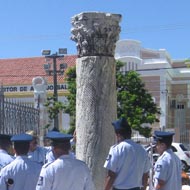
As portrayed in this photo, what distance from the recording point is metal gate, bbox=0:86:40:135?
12.9 meters

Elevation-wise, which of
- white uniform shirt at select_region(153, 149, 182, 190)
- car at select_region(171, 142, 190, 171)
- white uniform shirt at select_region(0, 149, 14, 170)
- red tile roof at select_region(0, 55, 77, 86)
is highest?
red tile roof at select_region(0, 55, 77, 86)

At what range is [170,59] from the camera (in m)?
44.2

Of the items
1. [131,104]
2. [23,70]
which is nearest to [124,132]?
[131,104]

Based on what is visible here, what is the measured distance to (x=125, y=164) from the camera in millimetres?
6430

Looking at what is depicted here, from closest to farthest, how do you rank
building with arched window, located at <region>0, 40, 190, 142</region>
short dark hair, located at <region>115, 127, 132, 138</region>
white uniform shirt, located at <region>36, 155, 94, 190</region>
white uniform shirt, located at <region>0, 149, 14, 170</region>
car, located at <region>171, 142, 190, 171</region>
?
white uniform shirt, located at <region>36, 155, 94, 190</region> < white uniform shirt, located at <region>0, 149, 14, 170</region> < short dark hair, located at <region>115, 127, 132, 138</region> < car, located at <region>171, 142, 190, 171</region> < building with arched window, located at <region>0, 40, 190, 142</region>

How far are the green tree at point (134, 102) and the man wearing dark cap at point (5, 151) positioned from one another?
79.5 feet

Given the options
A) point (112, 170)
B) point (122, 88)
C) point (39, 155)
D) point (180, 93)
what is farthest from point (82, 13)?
point (180, 93)

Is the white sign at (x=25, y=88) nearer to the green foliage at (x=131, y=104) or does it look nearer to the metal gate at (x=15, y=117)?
the green foliage at (x=131, y=104)

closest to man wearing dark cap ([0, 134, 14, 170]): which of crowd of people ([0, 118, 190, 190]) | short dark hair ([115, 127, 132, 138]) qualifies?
crowd of people ([0, 118, 190, 190])

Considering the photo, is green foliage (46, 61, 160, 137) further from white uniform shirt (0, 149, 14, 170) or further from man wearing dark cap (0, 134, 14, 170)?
white uniform shirt (0, 149, 14, 170)

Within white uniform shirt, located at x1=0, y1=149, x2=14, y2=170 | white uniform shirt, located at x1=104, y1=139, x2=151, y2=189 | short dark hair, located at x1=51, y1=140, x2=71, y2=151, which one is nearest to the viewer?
short dark hair, located at x1=51, y1=140, x2=71, y2=151

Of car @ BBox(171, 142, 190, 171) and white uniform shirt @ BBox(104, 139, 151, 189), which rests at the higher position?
white uniform shirt @ BBox(104, 139, 151, 189)

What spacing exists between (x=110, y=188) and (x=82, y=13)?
3030 mm

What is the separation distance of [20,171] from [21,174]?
0.12ft
